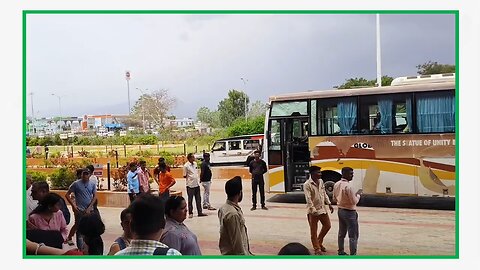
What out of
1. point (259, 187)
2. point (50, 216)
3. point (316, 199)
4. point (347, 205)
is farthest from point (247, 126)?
point (50, 216)

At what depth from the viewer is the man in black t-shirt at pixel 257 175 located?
28.7 feet

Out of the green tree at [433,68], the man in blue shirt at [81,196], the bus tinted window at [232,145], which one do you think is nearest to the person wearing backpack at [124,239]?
the man in blue shirt at [81,196]

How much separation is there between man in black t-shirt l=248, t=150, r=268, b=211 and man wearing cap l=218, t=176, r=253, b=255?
403 cm

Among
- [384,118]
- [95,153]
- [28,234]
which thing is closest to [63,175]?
[95,153]

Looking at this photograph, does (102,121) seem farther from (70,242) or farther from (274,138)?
(274,138)

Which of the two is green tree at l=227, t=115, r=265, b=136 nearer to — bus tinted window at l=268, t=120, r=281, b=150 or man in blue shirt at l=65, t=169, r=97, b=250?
bus tinted window at l=268, t=120, r=281, b=150

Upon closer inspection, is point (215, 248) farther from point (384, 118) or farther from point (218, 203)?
point (384, 118)

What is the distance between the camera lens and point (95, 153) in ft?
26.4

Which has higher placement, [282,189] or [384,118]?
[384,118]

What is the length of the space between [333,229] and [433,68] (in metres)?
2.66

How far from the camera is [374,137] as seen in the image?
29.0 feet

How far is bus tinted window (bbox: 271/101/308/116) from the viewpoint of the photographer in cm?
920

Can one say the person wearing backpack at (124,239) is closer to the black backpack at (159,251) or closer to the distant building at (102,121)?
the black backpack at (159,251)
